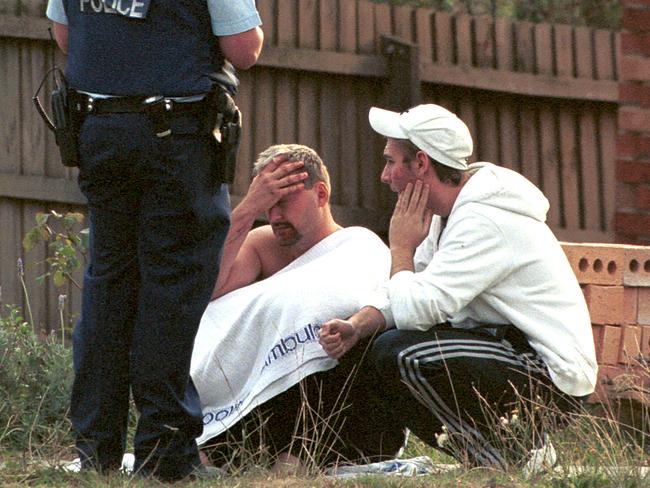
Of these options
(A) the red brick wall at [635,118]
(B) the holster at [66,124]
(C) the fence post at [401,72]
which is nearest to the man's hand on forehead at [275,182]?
(B) the holster at [66,124]

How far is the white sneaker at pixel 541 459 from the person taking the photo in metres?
4.27

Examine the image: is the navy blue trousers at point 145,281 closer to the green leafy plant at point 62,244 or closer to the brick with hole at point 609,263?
the green leafy plant at point 62,244

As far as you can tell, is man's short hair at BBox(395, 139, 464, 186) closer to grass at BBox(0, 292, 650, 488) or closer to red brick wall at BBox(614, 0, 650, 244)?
grass at BBox(0, 292, 650, 488)

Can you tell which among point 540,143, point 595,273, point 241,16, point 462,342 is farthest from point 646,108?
point 540,143

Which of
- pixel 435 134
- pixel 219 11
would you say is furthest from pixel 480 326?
pixel 219 11

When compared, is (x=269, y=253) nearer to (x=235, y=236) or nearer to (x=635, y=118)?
(x=235, y=236)

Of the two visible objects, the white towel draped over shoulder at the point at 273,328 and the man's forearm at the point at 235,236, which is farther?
the man's forearm at the point at 235,236

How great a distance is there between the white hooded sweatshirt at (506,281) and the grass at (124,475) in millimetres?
220

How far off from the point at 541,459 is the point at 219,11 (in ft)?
5.16

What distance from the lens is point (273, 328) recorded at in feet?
16.0

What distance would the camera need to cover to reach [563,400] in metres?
4.70

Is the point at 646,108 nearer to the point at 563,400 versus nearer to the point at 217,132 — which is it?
the point at 563,400

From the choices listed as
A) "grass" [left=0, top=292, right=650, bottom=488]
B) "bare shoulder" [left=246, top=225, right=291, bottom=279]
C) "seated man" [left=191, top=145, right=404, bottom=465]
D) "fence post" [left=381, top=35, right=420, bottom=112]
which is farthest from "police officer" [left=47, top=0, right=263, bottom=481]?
"fence post" [left=381, top=35, right=420, bottom=112]

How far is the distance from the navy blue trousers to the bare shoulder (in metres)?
0.94
